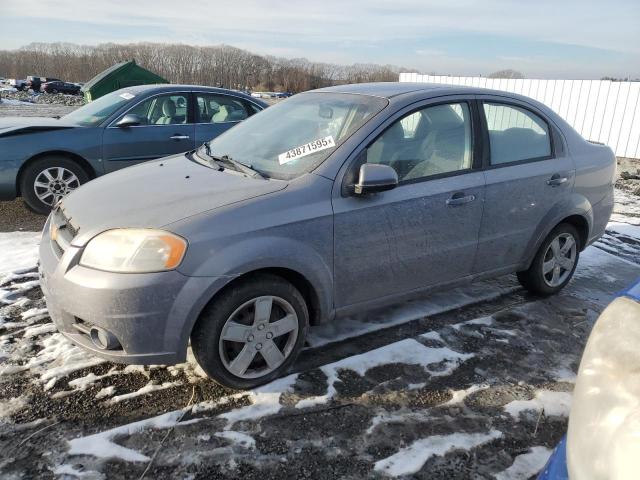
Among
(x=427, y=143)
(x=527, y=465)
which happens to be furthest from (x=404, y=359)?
(x=427, y=143)

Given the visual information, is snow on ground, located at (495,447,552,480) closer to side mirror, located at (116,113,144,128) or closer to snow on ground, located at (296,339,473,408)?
snow on ground, located at (296,339,473,408)

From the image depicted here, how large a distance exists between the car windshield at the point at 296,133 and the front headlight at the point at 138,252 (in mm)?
834

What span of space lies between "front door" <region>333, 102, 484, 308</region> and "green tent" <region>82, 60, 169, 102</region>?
1637 cm

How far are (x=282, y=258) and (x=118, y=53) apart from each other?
96.7m

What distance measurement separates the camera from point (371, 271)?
3119 mm

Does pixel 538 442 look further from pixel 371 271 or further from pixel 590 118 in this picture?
pixel 590 118

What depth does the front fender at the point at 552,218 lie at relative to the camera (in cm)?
396

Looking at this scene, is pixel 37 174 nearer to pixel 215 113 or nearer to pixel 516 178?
pixel 215 113

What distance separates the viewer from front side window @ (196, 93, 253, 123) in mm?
6805

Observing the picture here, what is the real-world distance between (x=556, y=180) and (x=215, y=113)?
4.62 meters

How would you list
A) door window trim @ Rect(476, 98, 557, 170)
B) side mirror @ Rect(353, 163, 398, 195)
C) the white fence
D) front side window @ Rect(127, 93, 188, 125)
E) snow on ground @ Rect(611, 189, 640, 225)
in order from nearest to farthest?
1. side mirror @ Rect(353, 163, 398, 195)
2. door window trim @ Rect(476, 98, 557, 170)
3. front side window @ Rect(127, 93, 188, 125)
4. snow on ground @ Rect(611, 189, 640, 225)
5. the white fence

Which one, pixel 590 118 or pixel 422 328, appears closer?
pixel 422 328

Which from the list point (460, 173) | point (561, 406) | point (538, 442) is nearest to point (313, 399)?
point (538, 442)

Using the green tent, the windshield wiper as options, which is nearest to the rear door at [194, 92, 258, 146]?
the windshield wiper
